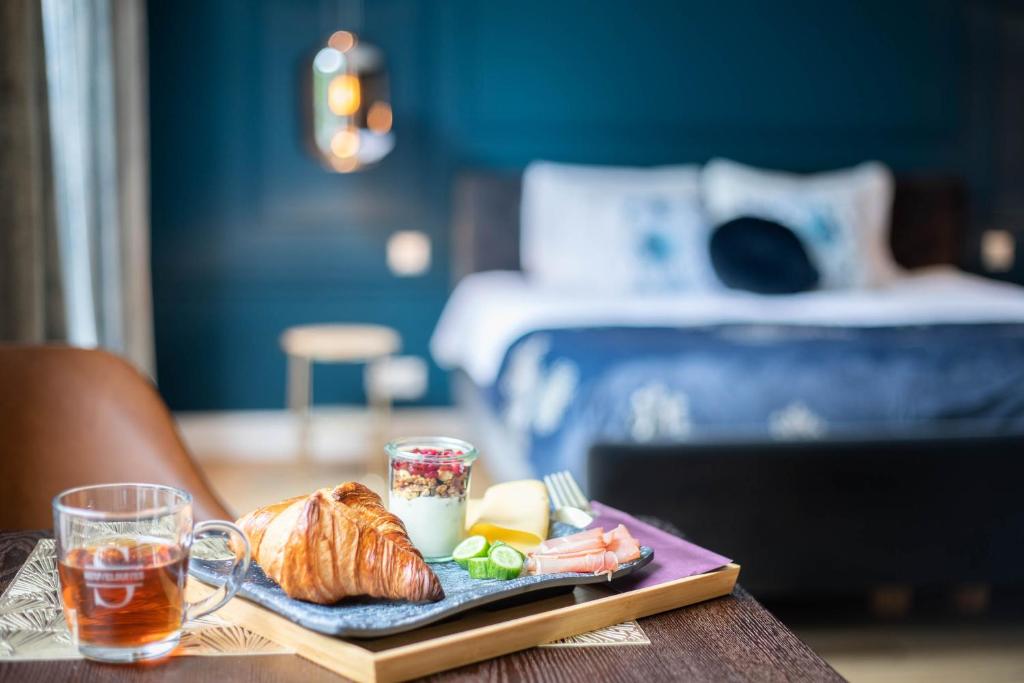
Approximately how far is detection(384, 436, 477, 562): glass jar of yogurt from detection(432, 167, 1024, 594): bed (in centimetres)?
143

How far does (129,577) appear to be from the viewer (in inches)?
33.0

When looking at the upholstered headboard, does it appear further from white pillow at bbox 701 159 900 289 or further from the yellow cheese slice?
the yellow cheese slice

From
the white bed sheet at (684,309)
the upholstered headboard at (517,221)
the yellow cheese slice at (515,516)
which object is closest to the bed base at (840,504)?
the white bed sheet at (684,309)

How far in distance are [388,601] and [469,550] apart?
0.38 ft

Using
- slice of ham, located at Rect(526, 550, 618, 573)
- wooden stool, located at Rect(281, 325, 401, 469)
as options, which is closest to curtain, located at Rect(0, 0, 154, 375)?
wooden stool, located at Rect(281, 325, 401, 469)

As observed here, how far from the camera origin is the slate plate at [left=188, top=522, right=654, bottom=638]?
2.81ft

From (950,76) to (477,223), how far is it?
6.98 ft

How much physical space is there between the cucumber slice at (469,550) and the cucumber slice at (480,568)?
0.06 ft

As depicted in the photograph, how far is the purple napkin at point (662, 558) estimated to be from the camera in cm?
101

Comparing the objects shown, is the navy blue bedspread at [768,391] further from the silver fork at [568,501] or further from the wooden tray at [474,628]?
the wooden tray at [474,628]

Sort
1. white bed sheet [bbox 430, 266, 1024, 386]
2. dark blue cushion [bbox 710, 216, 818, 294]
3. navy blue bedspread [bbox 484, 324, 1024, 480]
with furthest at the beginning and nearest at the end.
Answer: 1. dark blue cushion [bbox 710, 216, 818, 294]
2. white bed sheet [bbox 430, 266, 1024, 386]
3. navy blue bedspread [bbox 484, 324, 1024, 480]

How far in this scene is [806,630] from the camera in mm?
2723

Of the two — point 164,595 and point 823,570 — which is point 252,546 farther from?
point 823,570

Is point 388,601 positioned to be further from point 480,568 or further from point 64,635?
point 64,635
